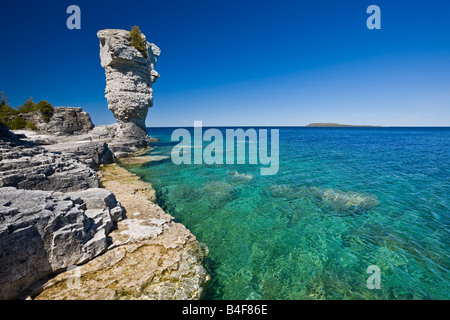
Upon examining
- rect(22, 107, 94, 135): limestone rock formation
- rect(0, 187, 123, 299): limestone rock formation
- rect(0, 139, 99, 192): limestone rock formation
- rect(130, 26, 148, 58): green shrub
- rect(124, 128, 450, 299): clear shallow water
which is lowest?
rect(124, 128, 450, 299): clear shallow water

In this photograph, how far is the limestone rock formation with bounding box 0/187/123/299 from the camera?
4194 millimetres

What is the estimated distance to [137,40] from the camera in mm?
25625

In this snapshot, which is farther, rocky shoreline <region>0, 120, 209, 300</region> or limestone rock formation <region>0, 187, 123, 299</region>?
rocky shoreline <region>0, 120, 209, 300</region>

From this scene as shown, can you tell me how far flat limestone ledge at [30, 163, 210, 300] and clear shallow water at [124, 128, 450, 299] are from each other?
79 cm

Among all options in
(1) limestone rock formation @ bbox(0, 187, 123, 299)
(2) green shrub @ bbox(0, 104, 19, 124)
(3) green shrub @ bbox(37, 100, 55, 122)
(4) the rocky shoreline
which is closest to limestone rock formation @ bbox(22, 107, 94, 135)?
(3) green shrub @ bbox(37, 100, 55, 122)

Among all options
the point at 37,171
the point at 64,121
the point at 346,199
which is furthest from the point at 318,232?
the point at 64,121

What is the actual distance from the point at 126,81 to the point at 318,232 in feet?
94.7

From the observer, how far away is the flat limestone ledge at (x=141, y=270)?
448cm

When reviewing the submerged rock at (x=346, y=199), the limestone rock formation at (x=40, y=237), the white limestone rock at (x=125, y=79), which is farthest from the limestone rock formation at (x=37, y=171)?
the white limestone rock at (x=125, y=79)

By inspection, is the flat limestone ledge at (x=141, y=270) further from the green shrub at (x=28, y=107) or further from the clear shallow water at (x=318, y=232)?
the green shrub at (x=28, y=107)

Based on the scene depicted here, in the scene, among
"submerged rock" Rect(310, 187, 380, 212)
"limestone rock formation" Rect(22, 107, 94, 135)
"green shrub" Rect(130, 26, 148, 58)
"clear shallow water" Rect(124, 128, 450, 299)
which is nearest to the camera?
"clear shallow water" Rect(124, 128, 450, 299)

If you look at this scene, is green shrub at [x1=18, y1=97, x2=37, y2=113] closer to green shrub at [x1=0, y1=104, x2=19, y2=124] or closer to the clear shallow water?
green shrub at [x1=0, y1=104, x2=19, y2=124]

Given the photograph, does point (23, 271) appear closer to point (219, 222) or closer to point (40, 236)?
point (40, 236)

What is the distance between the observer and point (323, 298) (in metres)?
5.15
